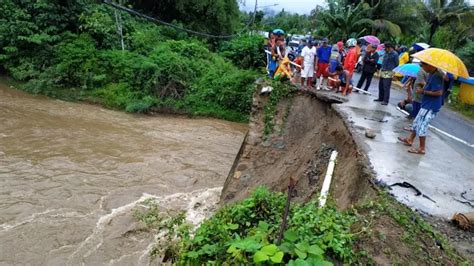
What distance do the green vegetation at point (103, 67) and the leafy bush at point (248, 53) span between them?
10.6 inches

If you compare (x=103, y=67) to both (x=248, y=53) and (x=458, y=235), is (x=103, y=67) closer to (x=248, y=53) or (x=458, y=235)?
(x=248, y=53)

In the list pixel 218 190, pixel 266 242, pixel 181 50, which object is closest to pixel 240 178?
pixel 218 190

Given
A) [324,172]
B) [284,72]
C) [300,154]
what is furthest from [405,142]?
[284,72]

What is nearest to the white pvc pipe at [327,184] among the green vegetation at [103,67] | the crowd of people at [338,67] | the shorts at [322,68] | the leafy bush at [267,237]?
the leafy bush at [267,237]

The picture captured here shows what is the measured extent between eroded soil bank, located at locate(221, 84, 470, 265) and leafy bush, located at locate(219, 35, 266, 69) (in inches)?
364

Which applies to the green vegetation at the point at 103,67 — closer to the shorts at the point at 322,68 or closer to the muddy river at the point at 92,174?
the muddy river at the point at 92,174

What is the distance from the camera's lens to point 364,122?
7.60 metres

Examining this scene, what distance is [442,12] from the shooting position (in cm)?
2389

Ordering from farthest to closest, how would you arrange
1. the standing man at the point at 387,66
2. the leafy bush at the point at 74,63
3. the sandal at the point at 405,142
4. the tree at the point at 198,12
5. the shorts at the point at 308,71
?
the tree at the point at 198,12 → the leafy bush at the point at 74,63 → the shorts at the point at 308,71 → the standing man at the point at 387,66 → the sandal at the point at 405,142

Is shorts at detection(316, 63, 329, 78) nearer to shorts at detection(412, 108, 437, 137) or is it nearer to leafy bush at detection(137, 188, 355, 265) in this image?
shorts at detection(412, 108, 437, 137)

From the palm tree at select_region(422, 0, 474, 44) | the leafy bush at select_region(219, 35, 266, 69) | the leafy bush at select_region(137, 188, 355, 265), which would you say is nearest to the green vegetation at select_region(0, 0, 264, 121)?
the leafy bush at select_region(219, 35, 266, 69)

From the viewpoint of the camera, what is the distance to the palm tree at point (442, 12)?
23.0m

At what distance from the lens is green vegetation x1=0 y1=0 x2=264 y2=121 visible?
16.4m

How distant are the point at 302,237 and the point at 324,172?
11.9ft
